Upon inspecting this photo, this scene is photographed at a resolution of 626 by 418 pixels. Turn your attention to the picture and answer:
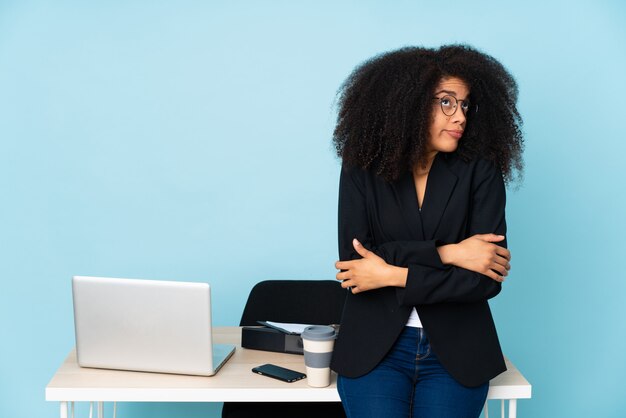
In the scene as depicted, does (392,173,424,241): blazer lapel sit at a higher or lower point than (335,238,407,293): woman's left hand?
higher

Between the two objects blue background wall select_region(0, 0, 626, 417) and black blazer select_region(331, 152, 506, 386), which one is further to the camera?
blue background wall select_region(0, 0, 626, 417)

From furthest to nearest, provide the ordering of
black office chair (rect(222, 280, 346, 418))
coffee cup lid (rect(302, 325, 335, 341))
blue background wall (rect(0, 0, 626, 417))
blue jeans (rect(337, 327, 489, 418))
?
blue background wall (rect(0, 0, 626, 417)) → black office chair (rect(222, 280, 346, 418)) → coffee cup lid (rect(302, 325, 335, 341)) → blue jeans (rect(337, 327, 489, 418))

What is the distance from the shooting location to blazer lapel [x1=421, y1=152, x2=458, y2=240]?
242cm

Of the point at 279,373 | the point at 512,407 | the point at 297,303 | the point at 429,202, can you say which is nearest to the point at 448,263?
the point at 429,202

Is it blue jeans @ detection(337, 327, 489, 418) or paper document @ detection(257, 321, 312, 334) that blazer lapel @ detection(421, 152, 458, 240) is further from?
paper document @ detection(257, 321, 312, 334)

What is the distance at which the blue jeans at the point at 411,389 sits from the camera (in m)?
2.27

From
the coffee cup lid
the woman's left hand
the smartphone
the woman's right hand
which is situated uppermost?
the woman's right hand

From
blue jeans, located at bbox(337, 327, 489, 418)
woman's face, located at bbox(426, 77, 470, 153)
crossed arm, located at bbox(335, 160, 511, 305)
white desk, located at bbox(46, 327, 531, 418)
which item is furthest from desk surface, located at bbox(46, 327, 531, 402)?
woman's face, located at bbox(426, 77, 470, 153)

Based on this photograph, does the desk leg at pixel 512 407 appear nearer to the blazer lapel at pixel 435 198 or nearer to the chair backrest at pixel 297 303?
the blazer lapel at pixel 435 198

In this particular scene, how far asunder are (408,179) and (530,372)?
84.1 inches

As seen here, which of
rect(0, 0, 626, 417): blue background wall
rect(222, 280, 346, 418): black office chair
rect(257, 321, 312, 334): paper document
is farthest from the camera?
rect(0, 0, 626, 417): blue background wall

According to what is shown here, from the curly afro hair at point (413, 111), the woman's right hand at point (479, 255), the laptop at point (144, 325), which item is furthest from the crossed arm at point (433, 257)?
the laptop at point (144, 325)

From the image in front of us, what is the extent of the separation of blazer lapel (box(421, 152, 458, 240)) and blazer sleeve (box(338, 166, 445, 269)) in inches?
2.3

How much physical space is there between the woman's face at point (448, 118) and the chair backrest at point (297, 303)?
0.90 metres
